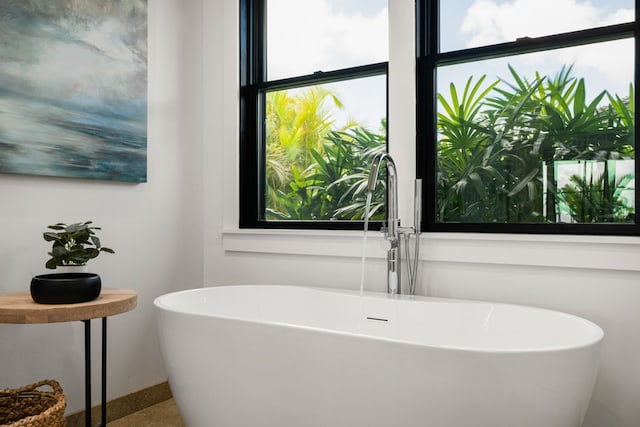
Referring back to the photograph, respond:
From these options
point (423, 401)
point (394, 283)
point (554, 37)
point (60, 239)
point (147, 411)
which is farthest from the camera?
point (147, 411)

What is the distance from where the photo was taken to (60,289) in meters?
1.73

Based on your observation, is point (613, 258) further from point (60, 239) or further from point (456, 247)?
point (60, 239)

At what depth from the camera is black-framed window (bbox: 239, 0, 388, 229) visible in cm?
256

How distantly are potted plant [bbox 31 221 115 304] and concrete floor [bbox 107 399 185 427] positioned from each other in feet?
2.75

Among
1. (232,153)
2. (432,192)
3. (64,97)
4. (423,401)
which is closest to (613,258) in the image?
(432,192)

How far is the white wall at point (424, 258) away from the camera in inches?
73.5

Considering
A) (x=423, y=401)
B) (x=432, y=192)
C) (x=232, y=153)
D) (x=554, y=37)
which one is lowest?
(x=423, y=401)

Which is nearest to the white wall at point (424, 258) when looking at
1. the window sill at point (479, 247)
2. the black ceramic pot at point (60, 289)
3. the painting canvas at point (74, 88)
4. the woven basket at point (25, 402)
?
the window sill at point (479, 247)

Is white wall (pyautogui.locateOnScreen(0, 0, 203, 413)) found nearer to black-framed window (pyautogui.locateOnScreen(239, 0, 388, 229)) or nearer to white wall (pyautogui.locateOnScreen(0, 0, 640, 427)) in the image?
white wall (pyautogui.locateOnScreen(0, 0, 640, 427))

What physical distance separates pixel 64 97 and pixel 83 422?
4.60 ft

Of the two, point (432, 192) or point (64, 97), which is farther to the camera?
point (432, 192)

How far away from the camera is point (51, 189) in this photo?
2127 mm

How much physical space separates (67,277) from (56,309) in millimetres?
204

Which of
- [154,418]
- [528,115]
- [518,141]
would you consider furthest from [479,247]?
[154,418]
